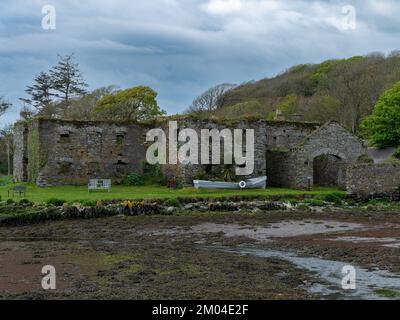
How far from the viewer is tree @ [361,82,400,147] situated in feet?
159

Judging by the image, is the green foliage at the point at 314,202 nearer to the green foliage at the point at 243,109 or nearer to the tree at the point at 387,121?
the tree at the point at 387,121

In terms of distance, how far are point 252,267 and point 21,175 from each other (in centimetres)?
2945

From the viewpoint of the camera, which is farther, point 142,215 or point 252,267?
point 142,215

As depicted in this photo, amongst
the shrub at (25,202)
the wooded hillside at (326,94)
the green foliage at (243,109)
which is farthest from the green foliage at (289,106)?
the shrub at (25,202)

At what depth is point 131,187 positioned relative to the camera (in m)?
36.1

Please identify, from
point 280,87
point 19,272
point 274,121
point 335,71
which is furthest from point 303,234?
point 280,87

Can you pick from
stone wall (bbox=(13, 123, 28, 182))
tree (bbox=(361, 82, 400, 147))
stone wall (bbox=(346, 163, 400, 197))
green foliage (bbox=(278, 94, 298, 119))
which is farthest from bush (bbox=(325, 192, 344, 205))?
green foliage (bbox=(278, 94, 298, 119))

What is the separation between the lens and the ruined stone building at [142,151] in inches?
1412

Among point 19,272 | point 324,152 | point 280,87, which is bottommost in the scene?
point 19,272

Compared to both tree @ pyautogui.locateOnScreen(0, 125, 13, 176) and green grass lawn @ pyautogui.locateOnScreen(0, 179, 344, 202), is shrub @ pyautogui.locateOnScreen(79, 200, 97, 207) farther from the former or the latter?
tree @ pyautogui.locateOnScreen(0, 125, 13, 176)

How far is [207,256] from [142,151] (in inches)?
928

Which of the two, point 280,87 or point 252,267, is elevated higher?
point 280,87
